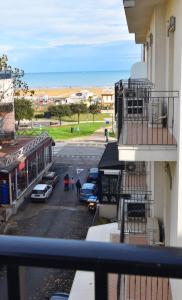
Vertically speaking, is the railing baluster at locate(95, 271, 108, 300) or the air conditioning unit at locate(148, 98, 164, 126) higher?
the air conditioning unit at locate(148, 98, 164, 126)

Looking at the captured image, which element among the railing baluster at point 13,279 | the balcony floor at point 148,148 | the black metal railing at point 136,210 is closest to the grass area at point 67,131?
the black metal railing at point 136,210

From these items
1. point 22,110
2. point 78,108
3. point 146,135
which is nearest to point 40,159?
point 22,110

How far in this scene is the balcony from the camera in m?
7.08

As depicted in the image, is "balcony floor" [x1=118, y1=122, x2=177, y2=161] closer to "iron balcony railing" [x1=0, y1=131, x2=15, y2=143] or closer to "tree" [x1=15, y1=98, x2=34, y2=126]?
"iron balcony railing" [x1=0, y1=131, x2=15, y2=143]

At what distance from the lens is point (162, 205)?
10.1 meters

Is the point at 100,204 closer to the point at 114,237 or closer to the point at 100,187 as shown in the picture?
the point at 100,187

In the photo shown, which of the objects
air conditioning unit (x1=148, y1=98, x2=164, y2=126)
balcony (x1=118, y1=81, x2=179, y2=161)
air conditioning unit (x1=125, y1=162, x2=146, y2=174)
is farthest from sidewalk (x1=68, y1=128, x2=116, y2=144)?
air conditioning unit (x1=148, y1=98, x2=164, y2=126)

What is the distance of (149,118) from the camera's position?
9609 mm

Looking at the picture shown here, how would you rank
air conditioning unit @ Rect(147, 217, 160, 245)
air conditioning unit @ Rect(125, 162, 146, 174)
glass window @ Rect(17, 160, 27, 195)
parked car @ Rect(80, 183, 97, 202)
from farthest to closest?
glass window @ Rect(17, 160, 27, 195), parked car @ Rect(80, 183, 97, 202), air conditioning unit @ Rect(125, 162, 146, 174), air conditioning unit @ Rect(147, 217, 160, 245)

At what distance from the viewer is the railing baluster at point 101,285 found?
1148mm

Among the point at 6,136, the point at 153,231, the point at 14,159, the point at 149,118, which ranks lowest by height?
the point at 14,159

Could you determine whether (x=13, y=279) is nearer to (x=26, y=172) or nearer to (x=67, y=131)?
(x=26, y=172)

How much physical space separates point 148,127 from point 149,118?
50cm

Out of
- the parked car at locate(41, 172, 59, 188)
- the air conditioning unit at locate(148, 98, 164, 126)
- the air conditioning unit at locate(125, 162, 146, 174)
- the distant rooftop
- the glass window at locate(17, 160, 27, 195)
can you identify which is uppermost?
the distant rooftop
